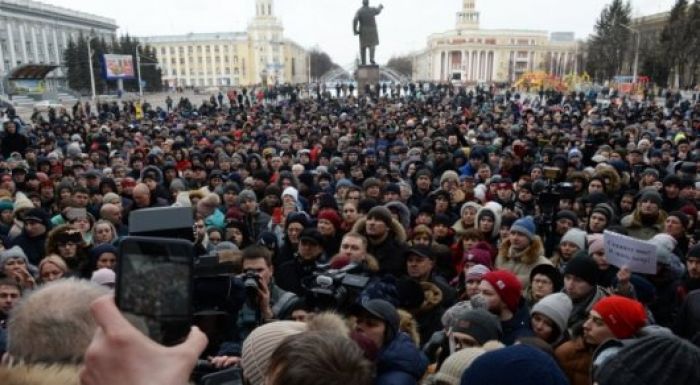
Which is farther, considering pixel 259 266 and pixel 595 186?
pixel 595 186

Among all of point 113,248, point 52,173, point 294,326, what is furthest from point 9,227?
point 294,326

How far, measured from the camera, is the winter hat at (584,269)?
3854 millimetres

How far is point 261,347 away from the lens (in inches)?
82.5

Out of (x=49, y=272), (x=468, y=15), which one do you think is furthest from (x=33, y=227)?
(x=468, y=15)

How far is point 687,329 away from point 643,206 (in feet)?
8.13

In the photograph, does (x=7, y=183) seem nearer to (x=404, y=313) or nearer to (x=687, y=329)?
(x=404, y=313)

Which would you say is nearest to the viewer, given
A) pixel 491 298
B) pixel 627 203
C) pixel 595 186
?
pixel 491 298

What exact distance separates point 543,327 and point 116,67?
50819 mm

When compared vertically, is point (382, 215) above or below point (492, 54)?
below

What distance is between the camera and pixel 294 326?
2.18m

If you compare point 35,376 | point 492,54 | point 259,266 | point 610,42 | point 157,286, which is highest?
point 492,54

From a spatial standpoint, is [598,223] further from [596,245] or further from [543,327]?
[543,327]

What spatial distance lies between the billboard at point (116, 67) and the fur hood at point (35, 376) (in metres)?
50.8

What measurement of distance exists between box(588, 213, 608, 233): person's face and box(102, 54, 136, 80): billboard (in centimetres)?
4834
